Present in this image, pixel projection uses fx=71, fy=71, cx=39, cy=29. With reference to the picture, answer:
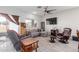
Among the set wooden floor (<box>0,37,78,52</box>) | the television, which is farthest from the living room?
wooden floor (<box>0,37,78,52</box>)

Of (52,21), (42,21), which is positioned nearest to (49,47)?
(52,21)

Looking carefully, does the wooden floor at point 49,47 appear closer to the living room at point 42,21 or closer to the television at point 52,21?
the living room at point 42,21

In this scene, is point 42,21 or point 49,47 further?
point 42,21

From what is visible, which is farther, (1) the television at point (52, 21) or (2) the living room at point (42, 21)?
(1) the television at point (52, 21)

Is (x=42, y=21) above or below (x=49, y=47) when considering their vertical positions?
above

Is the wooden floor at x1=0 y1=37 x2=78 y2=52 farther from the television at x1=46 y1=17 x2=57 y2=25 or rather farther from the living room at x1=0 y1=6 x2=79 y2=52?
the television at x1=46 y1=17 x2=57 y2=25

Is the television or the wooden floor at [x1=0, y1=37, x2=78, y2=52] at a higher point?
the television

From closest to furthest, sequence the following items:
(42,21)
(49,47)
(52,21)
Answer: (49,47) → (52,21) → (42,21)

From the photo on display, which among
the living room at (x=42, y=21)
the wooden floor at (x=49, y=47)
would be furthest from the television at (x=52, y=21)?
the wooden floor at (x=49, y=47)

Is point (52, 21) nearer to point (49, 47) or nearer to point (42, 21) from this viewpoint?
point (42, 21)

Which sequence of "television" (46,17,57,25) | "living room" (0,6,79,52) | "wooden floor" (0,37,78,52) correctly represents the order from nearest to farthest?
1. "wooden floor" (0,37,78,52)
2. "living room" (0,6,79,52)
3. "television" (46,17,57,25)

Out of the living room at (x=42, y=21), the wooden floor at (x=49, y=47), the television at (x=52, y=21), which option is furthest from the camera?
the television at (x=52, y=21)
